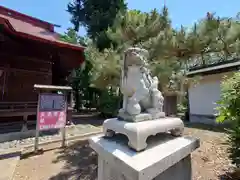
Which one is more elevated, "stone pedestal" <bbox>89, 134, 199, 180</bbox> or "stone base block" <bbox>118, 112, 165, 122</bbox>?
"stone base block" <bbox>118, 112, 165, 122</bbox>

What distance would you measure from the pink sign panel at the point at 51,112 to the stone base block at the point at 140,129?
2713 millimetres

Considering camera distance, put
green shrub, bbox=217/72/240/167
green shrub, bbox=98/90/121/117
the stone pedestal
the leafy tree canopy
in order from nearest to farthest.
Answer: the stone pedestal, green shrub, bbox=217/72/240/167, green shrub, bbox=98/90/121/117, the leafy tree canopy

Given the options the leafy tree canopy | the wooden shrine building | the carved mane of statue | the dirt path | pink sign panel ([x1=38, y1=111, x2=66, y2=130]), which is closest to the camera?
the carved mane of statue

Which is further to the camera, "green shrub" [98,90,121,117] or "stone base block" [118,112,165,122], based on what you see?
"green shrub" [98,90,121,117]

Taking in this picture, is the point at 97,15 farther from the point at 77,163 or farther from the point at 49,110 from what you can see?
the point at 77,163

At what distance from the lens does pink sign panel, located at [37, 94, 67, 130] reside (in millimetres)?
4102

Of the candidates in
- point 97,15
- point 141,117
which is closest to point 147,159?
point 141,117

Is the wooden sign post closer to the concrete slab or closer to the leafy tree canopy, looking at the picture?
the concrete slab

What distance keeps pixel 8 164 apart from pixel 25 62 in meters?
4.46

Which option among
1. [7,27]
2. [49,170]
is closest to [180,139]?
[49,170]

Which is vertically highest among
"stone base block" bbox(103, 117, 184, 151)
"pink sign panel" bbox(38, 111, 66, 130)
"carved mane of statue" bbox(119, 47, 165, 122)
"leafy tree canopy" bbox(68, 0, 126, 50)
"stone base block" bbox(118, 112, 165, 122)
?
"leafy tree canopy" bbox(68, 0, 126, 50)

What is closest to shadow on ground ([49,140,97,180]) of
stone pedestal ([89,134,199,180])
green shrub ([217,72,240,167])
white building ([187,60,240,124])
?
stone pedestal ([89,134,199,180])

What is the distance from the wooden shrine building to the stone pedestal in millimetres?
4817

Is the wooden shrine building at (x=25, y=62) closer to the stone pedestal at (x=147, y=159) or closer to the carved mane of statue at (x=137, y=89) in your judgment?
the carved mane of statue at (x=137, y=89)
